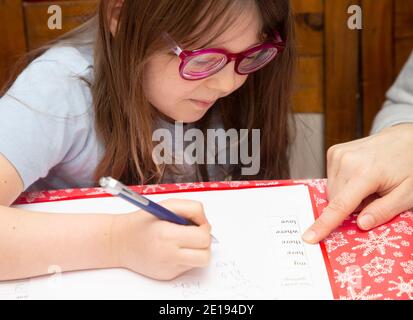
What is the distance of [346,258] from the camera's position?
2.08 feet

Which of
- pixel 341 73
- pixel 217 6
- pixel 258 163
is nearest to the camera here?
pixel 217 6

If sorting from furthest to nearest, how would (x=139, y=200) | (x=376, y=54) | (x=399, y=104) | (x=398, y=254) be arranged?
(x=376, y=54) < (x=399, y=104) < (x=398, y=254) < (x=139, y=200)

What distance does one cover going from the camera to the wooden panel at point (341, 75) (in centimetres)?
104

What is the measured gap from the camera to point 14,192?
0.72 m

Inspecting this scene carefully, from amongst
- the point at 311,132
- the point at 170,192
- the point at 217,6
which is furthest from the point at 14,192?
the point at 311,132

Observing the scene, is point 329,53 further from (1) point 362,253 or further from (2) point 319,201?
(1) point 362,253

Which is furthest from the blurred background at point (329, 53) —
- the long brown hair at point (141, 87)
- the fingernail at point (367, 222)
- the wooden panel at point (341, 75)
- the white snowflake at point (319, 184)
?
the fingernail at point (367, 222)

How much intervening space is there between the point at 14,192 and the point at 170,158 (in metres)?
0.26

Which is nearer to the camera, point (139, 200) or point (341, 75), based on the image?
point (139, 200)

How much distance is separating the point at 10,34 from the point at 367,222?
0.67 metres

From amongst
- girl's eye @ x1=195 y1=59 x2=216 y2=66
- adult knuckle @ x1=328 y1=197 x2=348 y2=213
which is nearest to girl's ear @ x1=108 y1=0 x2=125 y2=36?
girl's eye @ x1=195 y1=59 x2=216 y2=66

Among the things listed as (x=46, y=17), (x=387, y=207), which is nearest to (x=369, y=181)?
Result: (x=387, y=207)

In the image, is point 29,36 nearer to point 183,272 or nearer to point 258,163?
point 258,163

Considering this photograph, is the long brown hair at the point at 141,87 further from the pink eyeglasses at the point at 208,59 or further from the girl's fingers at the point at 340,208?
the girl's fingers at the point at 340,208
